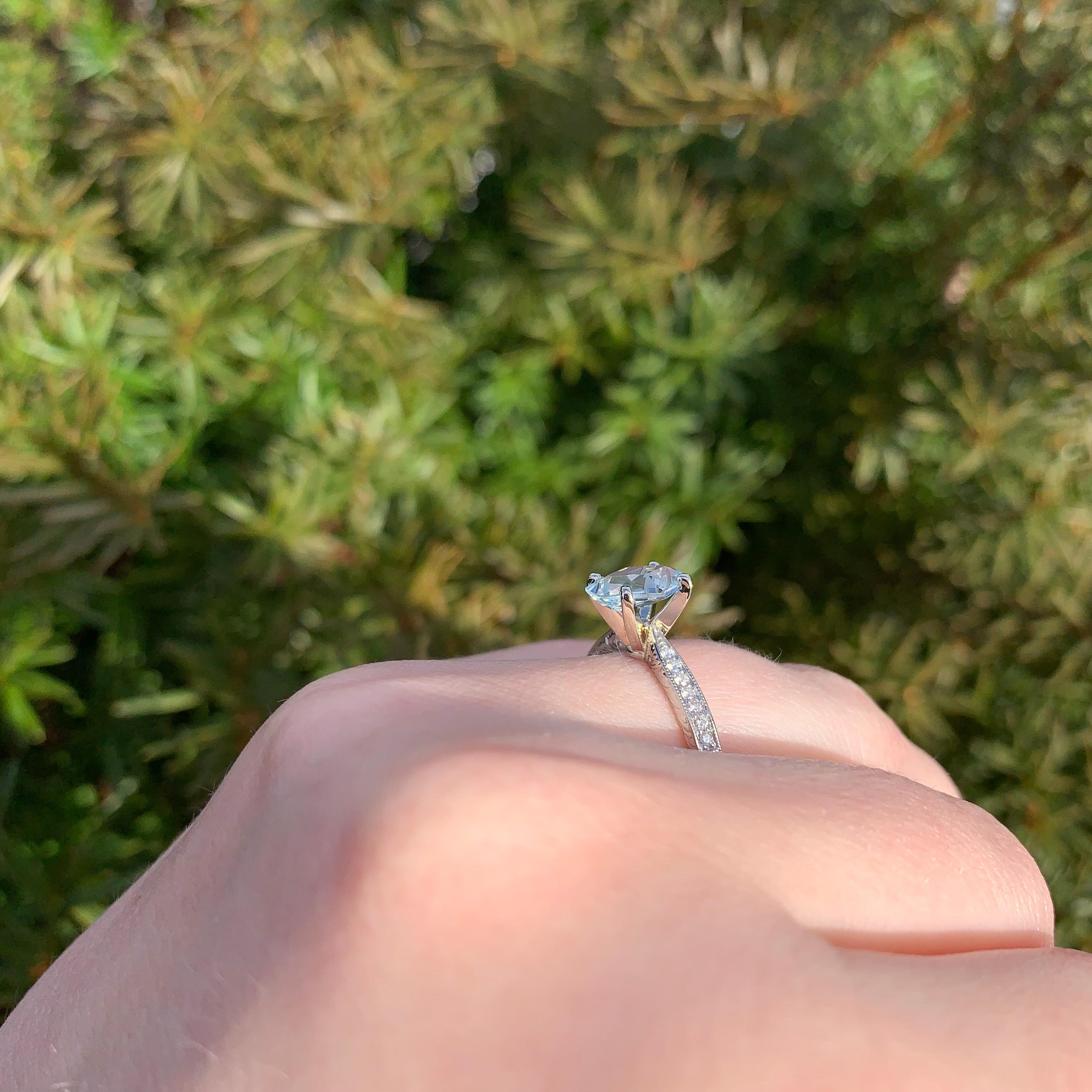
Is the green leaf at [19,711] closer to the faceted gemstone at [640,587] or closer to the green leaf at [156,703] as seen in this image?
the green leaf at [156,703]

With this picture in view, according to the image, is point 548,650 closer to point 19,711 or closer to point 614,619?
point 614,619

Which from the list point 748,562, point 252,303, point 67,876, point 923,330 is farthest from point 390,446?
point 923,330

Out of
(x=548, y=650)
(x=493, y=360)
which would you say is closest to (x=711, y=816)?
(x=548, y=650)

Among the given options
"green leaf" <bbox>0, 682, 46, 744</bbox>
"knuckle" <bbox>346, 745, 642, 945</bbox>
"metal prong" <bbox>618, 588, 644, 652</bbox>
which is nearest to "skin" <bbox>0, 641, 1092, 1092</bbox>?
"knuckle" <bbox>346, 745, 642, 945</bbox>

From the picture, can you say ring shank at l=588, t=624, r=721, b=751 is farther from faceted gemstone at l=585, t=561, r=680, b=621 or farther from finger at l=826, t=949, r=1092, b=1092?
finger at l=826, t=949, r=1092, b=1092

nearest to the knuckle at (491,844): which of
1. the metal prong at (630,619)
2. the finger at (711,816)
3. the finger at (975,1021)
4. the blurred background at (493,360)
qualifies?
the finger at (711,816)

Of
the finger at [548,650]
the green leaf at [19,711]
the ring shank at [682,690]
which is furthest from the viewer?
the green leaf at [19,711]

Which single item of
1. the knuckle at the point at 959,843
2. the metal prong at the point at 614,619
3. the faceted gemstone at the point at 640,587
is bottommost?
the knuckle at the point at 959,843
